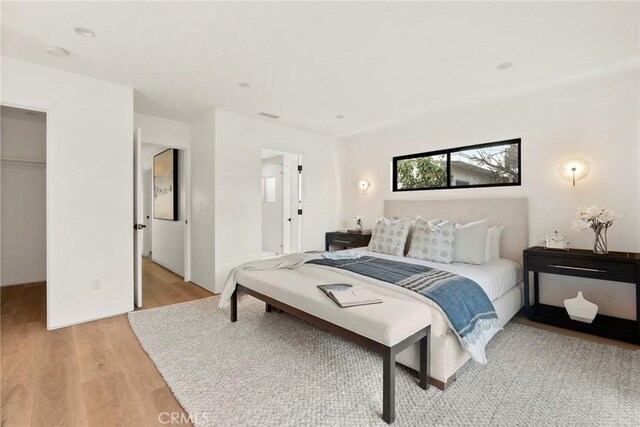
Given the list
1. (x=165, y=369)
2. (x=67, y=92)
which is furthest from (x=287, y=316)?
(x=67, y=92)

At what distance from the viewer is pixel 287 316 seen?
3131 mm

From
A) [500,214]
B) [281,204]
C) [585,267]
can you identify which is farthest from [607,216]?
[281,204]

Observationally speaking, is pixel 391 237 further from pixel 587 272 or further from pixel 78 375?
pixel 78 375

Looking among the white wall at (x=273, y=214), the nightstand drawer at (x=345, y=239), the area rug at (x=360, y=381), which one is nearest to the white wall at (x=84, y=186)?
the area rug at (x=360, y=381)

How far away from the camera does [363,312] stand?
5.94 ft

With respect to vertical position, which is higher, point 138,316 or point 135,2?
point 135,2

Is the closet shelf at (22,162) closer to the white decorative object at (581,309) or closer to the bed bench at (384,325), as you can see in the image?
the bed bench at (384,325)

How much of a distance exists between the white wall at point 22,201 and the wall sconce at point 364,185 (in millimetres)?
4960

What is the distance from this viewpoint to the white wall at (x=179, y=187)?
419 centimetres

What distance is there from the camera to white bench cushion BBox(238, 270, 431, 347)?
1.68 meters

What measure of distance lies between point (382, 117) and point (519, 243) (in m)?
2.39

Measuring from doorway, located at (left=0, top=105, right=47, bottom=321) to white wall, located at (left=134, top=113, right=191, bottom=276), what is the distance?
1.54 m

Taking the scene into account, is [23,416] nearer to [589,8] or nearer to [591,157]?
[589,8]

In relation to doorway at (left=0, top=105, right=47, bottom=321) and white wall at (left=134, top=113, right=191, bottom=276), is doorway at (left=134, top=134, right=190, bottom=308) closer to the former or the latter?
white wall at (left=134, top=113, right=191, bottom=276)
